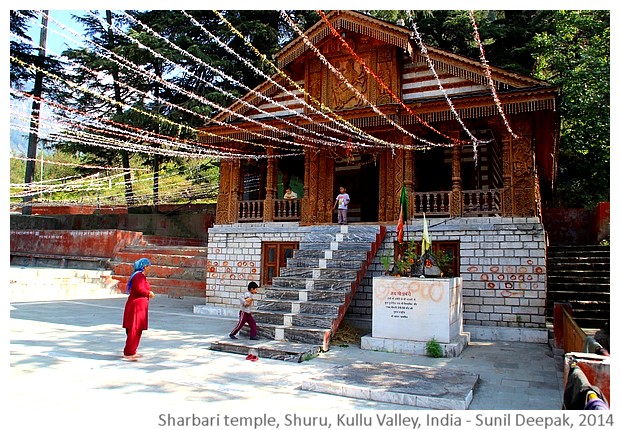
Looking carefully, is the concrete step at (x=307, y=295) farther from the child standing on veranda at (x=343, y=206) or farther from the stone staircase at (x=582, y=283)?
the stone staircase at (x=582, y=283)

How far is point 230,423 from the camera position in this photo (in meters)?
5.26

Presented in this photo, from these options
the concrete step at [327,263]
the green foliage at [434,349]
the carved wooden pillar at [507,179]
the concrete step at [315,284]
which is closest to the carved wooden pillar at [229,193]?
the concrete step at [327,263]

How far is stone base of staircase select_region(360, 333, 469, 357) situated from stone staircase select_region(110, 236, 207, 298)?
1012 centimetres

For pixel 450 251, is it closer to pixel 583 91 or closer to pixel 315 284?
pixel 315 284

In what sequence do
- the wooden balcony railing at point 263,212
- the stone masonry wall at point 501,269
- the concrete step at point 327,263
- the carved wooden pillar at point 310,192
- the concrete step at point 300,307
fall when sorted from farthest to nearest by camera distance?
the wooden balcony railing at point 263,212 → the carved wooden pillar at point 310,192 → the concrete step at point 327,263 → the stone masonry wall at point 501,269 → the concrete step at point 300,307

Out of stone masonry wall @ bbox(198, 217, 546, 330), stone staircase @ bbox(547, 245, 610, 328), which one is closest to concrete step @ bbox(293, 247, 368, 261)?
stone masonry wall @ bbox(198, 217, 546, 330)

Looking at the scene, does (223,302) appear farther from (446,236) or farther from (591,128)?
(591,128)

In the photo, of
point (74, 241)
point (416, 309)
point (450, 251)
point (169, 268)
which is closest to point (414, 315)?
point (416, 309)

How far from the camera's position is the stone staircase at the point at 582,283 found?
12258 millimetres

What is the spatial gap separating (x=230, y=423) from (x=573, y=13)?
22.5 meters

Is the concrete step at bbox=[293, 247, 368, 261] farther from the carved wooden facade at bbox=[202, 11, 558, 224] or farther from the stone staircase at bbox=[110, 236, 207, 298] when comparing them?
the stone staircase at bbox=[110, 236, 207, 298]

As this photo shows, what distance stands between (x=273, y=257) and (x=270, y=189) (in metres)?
2.27

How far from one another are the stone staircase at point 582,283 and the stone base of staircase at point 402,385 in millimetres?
6368

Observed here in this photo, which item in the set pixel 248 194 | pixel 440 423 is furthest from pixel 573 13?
pixel 440 423
